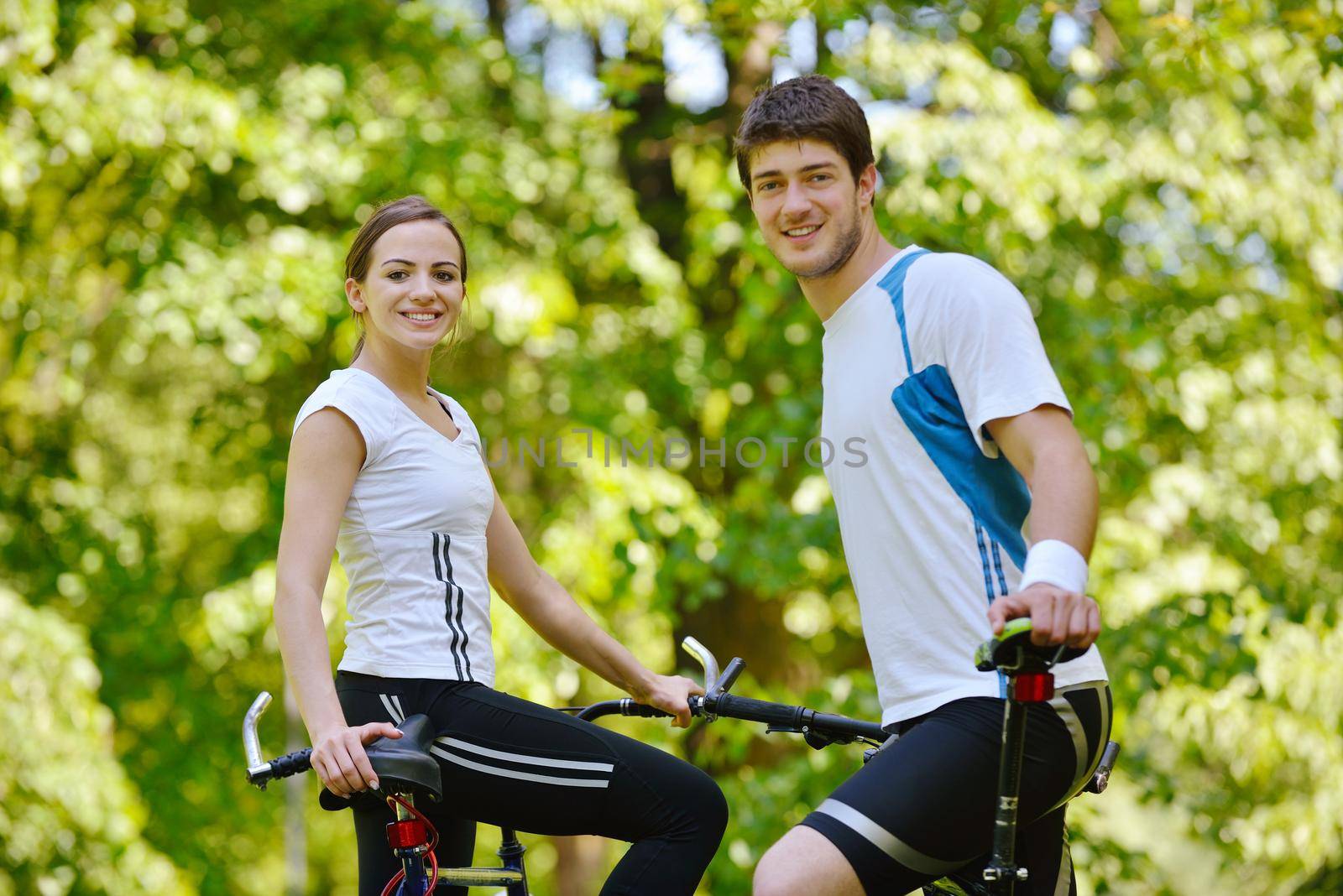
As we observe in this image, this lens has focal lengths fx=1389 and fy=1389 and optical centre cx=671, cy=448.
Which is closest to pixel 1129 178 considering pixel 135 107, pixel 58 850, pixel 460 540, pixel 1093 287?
pixel 1093 287

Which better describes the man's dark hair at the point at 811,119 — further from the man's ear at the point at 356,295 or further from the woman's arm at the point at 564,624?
the woman's arm at the point at 564,624

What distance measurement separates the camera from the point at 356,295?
273cm

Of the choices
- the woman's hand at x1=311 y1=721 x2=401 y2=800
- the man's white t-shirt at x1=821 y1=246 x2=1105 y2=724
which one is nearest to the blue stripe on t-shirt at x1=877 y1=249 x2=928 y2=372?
the man's white t-shirt at x1=821 y1=246 x2=1105 y2=724

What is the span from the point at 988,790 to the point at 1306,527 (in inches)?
265

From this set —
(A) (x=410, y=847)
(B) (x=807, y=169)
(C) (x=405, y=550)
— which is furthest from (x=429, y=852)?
(B) (x=807, y=169)

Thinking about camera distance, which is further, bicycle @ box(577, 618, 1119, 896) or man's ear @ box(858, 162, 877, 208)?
man's ear @ box(858, 162, 877, 208)

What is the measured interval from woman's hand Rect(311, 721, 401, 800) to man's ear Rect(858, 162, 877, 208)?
1307 mm

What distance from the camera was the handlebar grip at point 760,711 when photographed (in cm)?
262

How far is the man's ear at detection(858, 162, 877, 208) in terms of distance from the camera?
2621 millimetres

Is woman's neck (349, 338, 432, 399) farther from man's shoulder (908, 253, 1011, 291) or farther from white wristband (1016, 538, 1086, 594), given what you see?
white wristband (1016, 538, 1086, 594)

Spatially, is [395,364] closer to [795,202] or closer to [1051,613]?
[795,202]

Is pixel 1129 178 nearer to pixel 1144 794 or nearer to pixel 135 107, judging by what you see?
pixel 1144 794

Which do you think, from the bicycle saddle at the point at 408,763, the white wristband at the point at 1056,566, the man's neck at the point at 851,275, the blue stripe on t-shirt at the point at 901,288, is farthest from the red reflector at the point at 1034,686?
the bicycle saddle at the point at 408,763

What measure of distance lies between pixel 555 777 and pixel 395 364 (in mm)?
834
